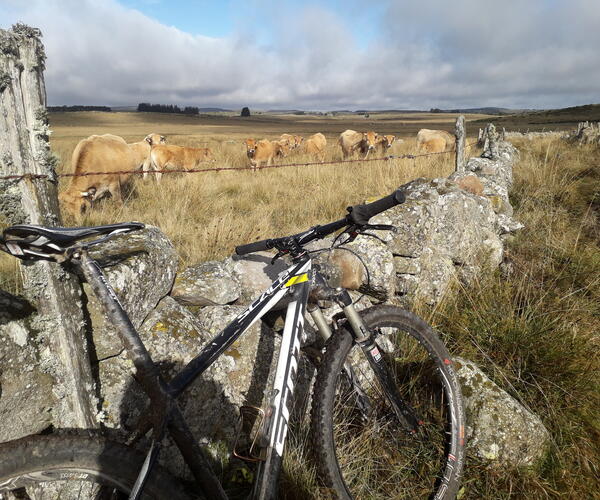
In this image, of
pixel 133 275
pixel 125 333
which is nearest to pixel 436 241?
pixel 133 275

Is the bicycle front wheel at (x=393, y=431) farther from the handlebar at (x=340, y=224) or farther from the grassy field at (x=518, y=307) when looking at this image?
the handlebar at (x=340, y=224)

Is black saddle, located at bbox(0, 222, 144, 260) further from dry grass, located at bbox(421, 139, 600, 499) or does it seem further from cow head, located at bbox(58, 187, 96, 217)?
cow head, located at bbox(58, 187, 96, 217)

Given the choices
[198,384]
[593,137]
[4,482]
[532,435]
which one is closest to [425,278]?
[532,435]

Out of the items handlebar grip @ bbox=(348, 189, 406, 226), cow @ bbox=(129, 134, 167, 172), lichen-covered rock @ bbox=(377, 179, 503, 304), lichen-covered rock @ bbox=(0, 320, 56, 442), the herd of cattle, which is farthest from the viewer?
cow @ bbox=(129, 134, 167, 172)

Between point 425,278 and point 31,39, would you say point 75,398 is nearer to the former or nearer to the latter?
point 31,39

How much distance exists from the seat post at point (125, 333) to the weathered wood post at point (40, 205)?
240 millimetres

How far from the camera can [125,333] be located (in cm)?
127

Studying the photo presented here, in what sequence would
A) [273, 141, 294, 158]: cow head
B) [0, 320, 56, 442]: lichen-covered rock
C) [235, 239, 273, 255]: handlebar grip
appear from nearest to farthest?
[0, 320, 56, 442]: lichen-covered rock → [235, 239, 273, 255]: handlebar grip → [273, 141, 294, 158]: cow head

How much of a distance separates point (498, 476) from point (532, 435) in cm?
31

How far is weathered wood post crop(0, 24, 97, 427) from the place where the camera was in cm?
126

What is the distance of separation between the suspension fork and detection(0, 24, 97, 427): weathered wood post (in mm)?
1133

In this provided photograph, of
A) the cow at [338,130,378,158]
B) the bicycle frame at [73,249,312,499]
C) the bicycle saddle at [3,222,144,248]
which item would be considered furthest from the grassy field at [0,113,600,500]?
the cow at [338,130,378,158]

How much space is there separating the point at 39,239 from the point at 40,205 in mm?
289

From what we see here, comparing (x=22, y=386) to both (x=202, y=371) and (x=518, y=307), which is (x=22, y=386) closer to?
(x=202, y=371)
